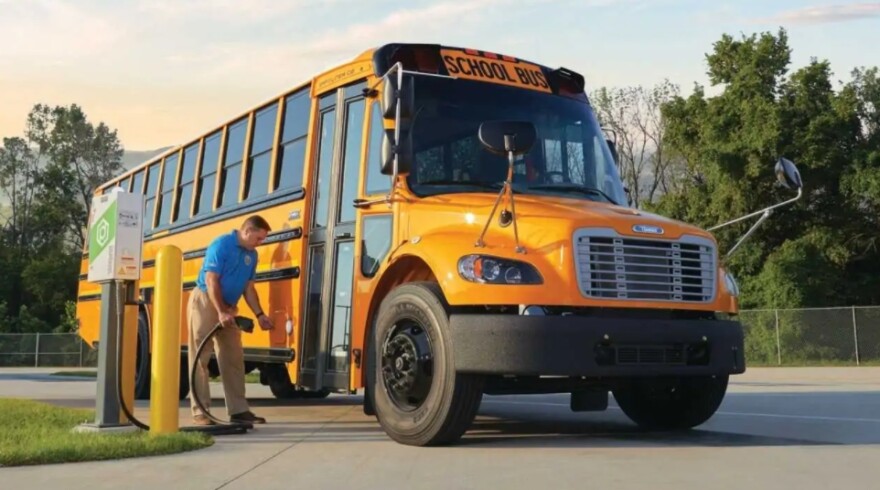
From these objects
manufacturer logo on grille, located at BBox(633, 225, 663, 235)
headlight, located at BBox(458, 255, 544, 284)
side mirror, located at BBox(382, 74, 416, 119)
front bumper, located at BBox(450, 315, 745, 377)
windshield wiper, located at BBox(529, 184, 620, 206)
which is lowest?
front bumper, located at BBox(450, 315, 745, 377)

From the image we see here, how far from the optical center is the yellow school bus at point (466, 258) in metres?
6.63

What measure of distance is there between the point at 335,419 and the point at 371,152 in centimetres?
295

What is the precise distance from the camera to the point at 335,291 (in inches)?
328

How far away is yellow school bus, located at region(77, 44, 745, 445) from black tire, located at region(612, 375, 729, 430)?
2 centimetres

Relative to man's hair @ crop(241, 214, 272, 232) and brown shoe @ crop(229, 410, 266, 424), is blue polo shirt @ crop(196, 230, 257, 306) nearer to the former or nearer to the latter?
man's hair @ crop(241, 214, 272, 232)

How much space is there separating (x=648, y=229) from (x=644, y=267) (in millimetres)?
275

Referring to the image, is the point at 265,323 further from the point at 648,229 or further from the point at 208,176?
the point at 648,229

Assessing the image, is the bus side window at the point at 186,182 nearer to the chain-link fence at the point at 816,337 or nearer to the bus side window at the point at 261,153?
the bus side window at the point at 261,153

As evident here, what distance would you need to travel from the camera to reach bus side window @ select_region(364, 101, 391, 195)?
315 inches

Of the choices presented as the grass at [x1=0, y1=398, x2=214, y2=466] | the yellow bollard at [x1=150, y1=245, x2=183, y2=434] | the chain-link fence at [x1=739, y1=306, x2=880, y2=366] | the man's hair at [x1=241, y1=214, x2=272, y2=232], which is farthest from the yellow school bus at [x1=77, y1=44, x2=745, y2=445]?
the chain-link fence at [x1=739, y1=306, x2=880, y2=366]

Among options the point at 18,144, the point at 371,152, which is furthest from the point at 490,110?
the point at 18,144

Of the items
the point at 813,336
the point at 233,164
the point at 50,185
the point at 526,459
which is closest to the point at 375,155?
the point at 526,459

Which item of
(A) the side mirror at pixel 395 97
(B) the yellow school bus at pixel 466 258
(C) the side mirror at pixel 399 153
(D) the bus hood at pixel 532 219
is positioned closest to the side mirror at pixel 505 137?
(B) the yellow school bus at pixel 466 258

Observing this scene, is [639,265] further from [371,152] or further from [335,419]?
[335,419]
